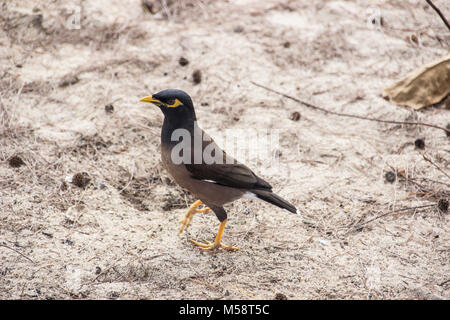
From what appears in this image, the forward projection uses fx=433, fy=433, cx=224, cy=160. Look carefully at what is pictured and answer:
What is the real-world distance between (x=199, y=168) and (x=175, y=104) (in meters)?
0.63

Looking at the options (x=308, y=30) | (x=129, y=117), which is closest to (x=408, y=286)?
(x=129, y=117)

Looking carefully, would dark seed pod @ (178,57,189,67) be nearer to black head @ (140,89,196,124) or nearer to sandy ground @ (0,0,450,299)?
sandy ground @ (0,0,450,299)

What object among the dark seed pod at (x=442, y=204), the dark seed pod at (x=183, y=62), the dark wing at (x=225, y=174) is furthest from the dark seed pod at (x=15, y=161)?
the dark seed pod at (x=442, y=204)

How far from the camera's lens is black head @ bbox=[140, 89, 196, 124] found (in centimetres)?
391

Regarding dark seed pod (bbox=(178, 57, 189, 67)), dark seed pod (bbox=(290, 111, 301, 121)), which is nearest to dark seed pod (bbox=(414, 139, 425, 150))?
dark seed pod (bbox=(290, 111, 301, 121))

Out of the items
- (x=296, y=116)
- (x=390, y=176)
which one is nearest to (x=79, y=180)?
(x=296, y=116)

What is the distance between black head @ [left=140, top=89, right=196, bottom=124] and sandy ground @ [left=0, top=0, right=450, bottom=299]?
3.07ft

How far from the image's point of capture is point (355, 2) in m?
7.79

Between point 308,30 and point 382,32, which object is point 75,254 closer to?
point 308,30

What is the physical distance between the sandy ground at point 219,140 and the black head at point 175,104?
0.94 m

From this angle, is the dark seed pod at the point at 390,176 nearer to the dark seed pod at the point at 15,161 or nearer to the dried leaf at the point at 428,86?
the dried leaf at the point at 428,86

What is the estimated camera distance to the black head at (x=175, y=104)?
3.91 m

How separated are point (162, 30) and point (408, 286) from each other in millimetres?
5066

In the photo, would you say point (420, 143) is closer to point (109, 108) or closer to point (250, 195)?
point (250, 195)
